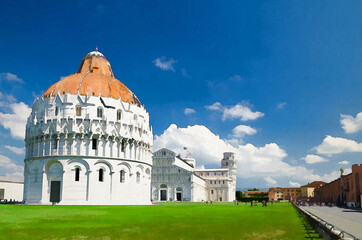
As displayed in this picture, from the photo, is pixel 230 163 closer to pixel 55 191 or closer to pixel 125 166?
pixel 125 166

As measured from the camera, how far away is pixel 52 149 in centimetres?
5344

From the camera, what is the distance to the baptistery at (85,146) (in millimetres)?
52750

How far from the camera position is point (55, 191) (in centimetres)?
5281

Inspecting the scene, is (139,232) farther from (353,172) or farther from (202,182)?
(202,182)

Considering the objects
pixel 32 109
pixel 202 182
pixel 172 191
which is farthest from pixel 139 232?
pixel 202 182

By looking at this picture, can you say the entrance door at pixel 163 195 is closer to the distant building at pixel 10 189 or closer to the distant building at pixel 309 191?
the distant building at pixel 10 189

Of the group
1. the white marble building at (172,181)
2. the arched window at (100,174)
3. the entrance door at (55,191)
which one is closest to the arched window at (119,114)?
the arched window at (100,174)

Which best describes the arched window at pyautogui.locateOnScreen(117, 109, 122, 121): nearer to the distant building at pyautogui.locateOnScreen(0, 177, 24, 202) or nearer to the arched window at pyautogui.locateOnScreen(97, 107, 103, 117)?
the arched window at pyautogui.locateOnScreen(97, 107, 103, 117)

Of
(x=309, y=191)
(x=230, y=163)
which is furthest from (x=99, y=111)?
(x=309, y=191)

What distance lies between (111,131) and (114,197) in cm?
1013

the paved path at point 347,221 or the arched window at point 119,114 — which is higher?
the arched window at point 119,114

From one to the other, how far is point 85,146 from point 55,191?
25.8 feet

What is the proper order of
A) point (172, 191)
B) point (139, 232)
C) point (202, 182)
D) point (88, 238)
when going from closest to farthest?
point (88, 238) < point (139, 232) < point (172, 191) < point (202, 182)

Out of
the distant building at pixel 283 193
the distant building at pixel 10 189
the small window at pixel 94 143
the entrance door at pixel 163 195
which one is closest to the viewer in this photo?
the small window at pixel 94 143
